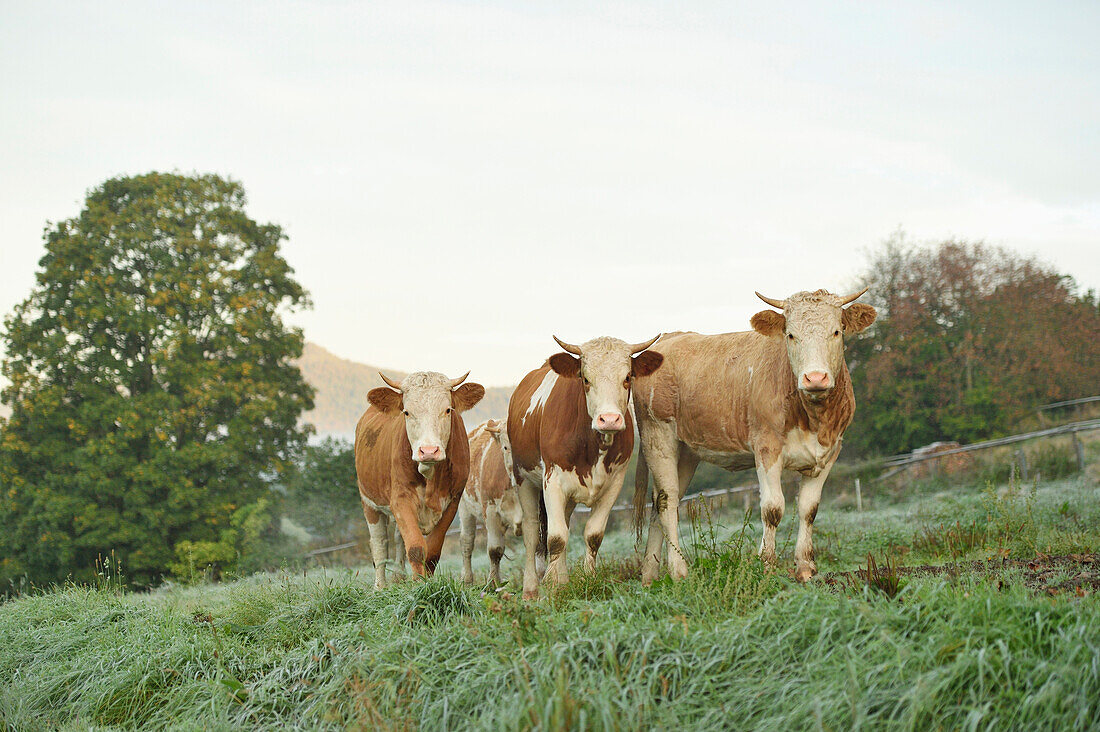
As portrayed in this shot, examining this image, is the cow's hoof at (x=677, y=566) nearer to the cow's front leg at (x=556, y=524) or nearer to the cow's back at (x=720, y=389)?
the cow's front leg at (x=556, y=524)

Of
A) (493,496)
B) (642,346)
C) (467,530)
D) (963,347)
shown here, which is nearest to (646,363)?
(642,346)

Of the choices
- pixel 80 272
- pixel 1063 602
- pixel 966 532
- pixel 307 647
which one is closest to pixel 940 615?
pixel 1063 602

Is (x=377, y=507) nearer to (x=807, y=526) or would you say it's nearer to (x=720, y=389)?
(x=720, y=389)

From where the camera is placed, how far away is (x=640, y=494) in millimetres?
9156

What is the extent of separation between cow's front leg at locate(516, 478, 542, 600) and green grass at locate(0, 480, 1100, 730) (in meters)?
1.71

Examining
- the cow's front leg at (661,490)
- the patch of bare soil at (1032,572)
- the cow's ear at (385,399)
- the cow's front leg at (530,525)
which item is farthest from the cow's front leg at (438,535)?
the patch of bare soil at (1032,572)

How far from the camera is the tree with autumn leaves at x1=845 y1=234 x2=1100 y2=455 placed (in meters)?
32.8

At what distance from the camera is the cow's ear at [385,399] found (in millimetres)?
8762

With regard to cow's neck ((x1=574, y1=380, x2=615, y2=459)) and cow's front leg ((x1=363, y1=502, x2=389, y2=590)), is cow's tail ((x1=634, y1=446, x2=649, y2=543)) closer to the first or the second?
cow's neck ((x1=574, y1=380, x2=615, y2=459))

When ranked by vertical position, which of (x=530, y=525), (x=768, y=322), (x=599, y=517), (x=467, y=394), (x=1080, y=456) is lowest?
(x=1080, y=456)

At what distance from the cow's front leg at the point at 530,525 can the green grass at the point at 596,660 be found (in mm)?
1712

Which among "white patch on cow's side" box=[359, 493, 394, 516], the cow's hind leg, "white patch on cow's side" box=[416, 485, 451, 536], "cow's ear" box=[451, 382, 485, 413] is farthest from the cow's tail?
the cow's hind leg

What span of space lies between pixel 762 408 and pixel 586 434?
158cm

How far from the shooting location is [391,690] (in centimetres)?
474
